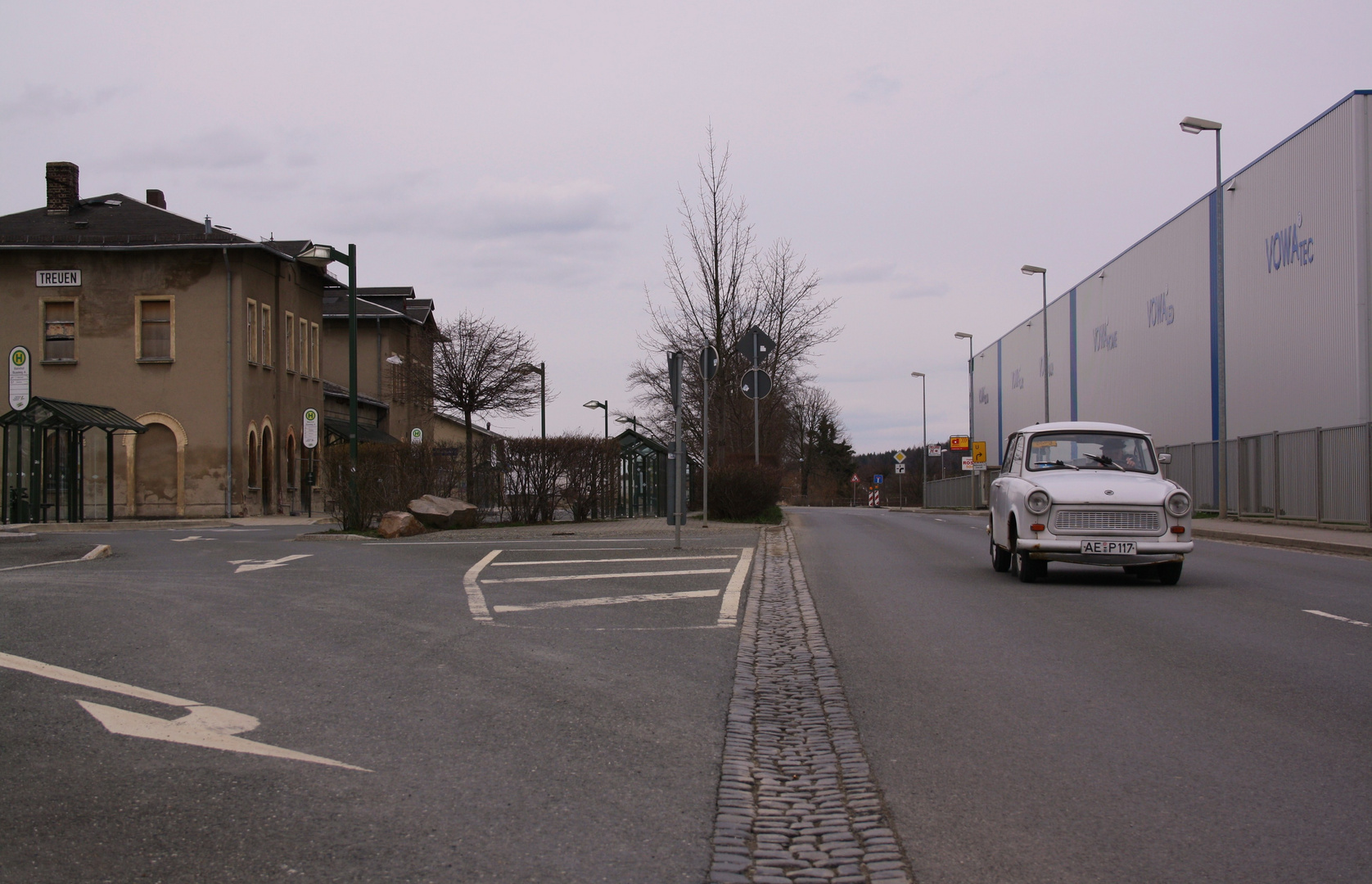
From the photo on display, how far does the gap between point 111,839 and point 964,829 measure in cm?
268

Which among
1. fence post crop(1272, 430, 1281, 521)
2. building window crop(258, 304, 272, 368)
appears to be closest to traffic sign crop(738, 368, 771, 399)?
fence post crop(1272, 430, 1281, 521)

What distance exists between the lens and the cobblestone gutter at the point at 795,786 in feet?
12.0

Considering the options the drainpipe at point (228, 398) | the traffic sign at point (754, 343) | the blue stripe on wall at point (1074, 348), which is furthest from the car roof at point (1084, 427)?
the blue stripe on wall at point (1074, 348)

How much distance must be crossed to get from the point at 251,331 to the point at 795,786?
34.8 metres

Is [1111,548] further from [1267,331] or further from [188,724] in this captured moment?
[1267,331]

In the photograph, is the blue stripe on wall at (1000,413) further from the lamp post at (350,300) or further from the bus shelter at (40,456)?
the lamp post at (350,300)

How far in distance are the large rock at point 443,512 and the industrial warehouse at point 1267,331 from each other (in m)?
15.9

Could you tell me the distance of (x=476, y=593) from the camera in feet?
34.7

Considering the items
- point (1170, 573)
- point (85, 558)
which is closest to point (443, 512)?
point (85, 558)

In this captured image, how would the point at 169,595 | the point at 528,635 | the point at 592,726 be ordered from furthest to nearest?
1. the point at 169,595
2. the point at 528,635
3. the point at 592,726

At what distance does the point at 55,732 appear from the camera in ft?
16.6

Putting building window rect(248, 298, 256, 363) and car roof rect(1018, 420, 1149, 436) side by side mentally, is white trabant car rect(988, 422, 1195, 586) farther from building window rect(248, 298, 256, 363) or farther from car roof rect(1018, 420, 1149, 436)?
building window rect(248, 298, 256, 363)

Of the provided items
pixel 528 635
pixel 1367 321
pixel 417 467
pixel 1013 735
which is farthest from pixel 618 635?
pixel 1367 321

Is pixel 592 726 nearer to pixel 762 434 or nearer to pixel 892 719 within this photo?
pixel 892 719
